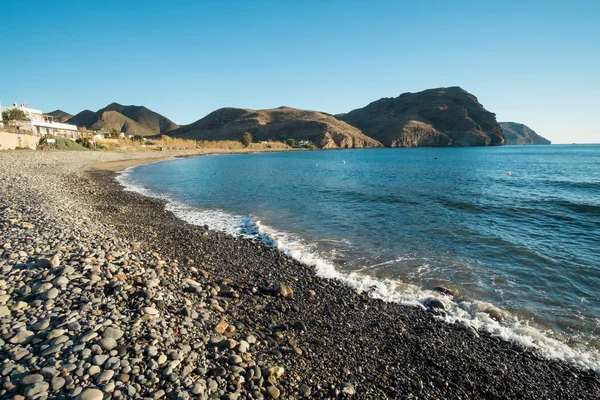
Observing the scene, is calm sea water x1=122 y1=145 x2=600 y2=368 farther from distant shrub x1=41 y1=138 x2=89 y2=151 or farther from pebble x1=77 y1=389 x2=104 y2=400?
distant shrub x1=41 y1=138 x2=89 y2=151

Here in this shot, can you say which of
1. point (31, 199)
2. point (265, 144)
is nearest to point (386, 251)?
point (31, 199)

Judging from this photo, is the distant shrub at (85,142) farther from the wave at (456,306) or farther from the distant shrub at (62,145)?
the wave at (456,306)

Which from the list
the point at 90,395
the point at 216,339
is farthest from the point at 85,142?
the point at 90,395

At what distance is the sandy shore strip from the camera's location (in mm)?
4699

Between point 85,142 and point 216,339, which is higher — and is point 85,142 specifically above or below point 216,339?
above

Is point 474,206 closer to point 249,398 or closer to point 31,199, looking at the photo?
point 249,398

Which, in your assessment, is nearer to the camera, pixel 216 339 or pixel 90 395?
pixel 90 395

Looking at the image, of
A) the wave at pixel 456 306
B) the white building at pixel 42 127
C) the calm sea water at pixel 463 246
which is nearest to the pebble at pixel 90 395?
the wave at pixel 456 306

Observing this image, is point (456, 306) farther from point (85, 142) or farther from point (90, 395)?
point (85, 142)

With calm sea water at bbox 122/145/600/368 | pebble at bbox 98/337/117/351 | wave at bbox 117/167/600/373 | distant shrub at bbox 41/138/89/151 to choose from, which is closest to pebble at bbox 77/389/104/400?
pebble at bbox 98/337/117/351

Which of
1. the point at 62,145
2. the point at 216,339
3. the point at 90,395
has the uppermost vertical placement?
the point at 62,145

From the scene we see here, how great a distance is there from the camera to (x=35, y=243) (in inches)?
375

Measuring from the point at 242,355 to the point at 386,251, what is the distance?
31.5 feet

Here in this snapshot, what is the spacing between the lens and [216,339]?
19.7 feet
